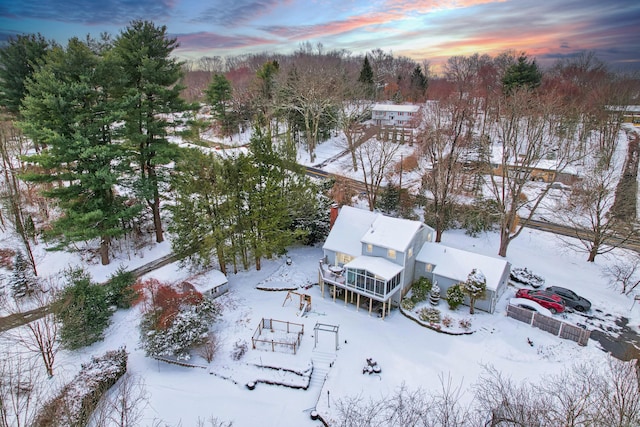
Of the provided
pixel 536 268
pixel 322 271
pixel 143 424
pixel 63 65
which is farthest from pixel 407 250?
pixel 63 65

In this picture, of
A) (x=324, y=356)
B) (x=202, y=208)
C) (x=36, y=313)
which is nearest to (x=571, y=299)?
(x=324, y=356)

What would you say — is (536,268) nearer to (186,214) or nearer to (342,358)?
(342,358)

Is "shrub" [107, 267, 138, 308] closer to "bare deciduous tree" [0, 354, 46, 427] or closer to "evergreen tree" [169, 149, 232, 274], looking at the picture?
"evergreen tree" [169, 149, 232, 274]

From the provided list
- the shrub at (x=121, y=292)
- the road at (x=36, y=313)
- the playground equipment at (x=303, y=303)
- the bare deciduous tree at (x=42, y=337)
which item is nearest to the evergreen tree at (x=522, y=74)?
the playground equipment at (x=303, y=303)

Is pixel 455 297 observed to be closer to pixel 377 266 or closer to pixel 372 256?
pixel 377 266

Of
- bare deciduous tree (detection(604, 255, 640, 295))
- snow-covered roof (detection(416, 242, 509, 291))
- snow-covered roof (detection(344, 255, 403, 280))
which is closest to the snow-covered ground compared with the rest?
bare deciduous tree (detection(604, 255, 640, 295))

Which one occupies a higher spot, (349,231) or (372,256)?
(349,231)

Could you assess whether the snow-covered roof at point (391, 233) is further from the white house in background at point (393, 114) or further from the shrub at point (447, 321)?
the white house in background at point (393, 114)
